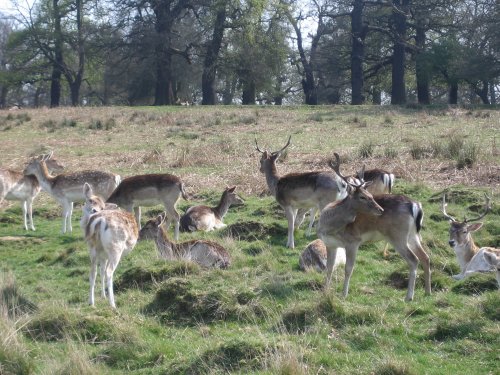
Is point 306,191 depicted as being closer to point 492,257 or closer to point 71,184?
point 492,257

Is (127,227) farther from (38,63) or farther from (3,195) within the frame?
(38,63)

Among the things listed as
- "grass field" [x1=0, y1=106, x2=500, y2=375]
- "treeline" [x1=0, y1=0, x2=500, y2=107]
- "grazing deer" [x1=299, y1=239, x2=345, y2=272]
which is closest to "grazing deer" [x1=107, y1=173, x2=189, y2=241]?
"grass field" [x1=0, y1=106, x2=500, y2=375]

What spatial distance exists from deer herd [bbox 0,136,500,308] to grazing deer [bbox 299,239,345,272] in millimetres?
13

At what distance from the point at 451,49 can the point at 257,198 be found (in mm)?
28015

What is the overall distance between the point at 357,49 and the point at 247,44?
22.7 feet

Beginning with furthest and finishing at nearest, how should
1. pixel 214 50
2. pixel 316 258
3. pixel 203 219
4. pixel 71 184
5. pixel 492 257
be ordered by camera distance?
pixel 214 50 → pixel 71 184 → pixel 203 219 → pixel 316 258 → pixel 492 257

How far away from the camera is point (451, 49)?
39844 mm

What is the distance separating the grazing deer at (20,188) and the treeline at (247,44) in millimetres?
27389

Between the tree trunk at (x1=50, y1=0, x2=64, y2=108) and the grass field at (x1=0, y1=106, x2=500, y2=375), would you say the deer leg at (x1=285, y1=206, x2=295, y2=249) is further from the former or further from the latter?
the tree trunk at (x1=50, y1=0, x2=64, y2=108)

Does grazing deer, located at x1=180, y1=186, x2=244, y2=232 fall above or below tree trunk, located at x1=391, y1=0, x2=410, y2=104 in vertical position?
below

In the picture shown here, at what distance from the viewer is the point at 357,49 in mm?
43719

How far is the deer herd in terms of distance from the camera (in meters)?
8.66

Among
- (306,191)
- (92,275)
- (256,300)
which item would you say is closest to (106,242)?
(92,275)

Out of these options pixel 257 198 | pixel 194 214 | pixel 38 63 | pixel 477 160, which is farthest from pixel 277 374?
pixel 38 63
